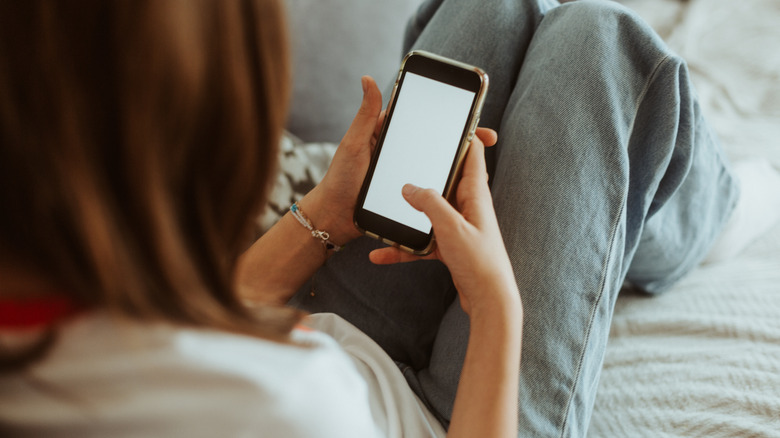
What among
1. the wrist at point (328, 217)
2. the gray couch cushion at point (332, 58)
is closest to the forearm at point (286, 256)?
the wrist at point (328, 217)

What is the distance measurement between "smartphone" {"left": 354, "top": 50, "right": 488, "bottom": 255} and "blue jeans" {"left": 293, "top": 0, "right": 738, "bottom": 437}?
0.23 ft

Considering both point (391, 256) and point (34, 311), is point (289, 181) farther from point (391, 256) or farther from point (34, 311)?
point (34, 311)

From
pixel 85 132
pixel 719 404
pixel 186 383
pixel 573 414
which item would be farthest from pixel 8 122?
pixel 719 404

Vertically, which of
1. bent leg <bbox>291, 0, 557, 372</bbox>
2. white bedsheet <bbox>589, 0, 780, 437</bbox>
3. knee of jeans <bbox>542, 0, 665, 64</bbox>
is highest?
knee of jeans <bbox>542, 0, 665, 64</bbox>

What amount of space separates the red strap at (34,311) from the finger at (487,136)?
17.2 inches

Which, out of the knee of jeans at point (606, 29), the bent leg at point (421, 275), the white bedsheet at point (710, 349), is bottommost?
the white bedsheet at point (710, 349)

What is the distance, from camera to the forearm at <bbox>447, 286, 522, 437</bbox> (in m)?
0.42

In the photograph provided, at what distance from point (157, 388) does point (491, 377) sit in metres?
0.27

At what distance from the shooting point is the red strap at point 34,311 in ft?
0.91

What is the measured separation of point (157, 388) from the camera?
11.3 inches

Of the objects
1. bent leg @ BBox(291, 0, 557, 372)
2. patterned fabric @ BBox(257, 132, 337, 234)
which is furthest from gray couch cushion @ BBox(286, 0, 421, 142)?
bent leg @ BBox(291, 0, 557, 372)

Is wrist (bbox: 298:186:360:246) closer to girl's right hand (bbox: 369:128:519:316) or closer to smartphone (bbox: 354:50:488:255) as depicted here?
smartphone (bbox: 354:50:488:255)

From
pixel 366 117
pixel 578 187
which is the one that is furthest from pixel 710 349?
pixel 366 117

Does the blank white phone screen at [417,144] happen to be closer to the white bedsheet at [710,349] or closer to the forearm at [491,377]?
the forearm at [491,377]
